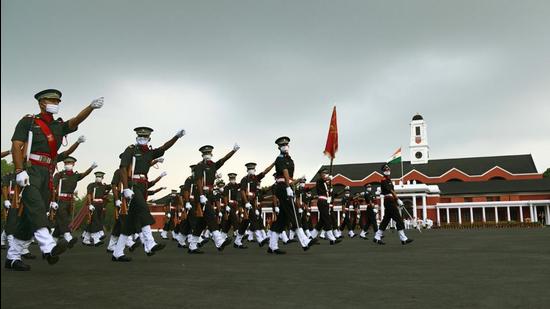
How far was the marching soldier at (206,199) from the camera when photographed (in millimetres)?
12219

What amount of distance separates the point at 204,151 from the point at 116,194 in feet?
8.12

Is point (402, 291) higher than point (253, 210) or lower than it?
lower

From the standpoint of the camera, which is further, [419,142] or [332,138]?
[419,142]

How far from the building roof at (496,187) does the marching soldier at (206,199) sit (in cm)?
6038

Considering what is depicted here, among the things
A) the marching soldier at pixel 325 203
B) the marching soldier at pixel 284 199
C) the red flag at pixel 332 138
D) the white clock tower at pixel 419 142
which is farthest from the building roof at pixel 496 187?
the marching soldier at pixel 284 199

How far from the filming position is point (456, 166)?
3098 inches

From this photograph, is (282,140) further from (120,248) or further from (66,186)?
(66,186)

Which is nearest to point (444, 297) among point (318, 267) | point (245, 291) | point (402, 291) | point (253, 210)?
point (402, 291)

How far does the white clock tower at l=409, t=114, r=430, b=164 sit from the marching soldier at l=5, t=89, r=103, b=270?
81304 mm

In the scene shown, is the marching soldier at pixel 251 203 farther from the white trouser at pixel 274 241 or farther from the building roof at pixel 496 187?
the building roof at pixel 496 187

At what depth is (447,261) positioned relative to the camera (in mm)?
8898

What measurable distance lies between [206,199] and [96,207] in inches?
331

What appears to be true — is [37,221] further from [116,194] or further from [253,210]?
[253,210]

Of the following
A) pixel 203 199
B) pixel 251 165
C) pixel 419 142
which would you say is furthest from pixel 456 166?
pixel 203 199
